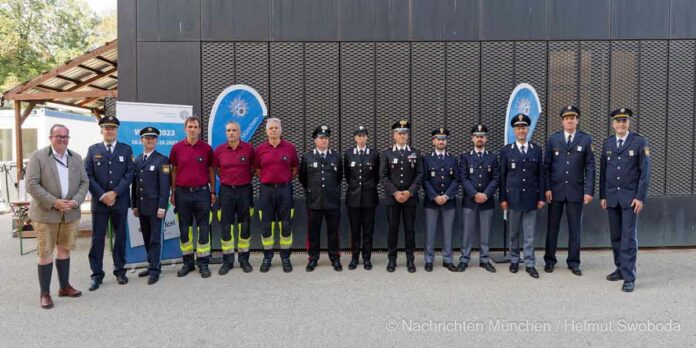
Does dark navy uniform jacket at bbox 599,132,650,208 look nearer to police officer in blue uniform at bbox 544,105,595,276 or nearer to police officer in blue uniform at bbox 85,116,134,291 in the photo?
police officer in blue uniform at bbox 544,105,595,276

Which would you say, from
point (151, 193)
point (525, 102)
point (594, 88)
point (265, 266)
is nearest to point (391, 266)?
point (265, 266)

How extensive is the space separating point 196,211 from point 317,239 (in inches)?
60.3

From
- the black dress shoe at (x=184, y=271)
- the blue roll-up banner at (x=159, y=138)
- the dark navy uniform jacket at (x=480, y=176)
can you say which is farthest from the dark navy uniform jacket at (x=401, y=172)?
the blue roll-up banner at (x=159, y=138)

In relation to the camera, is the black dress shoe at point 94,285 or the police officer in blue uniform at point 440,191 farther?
the police officer in blue uniform at point 440,191

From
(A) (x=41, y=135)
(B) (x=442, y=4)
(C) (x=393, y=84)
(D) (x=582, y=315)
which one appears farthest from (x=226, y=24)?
(A) (x=41, y=135)

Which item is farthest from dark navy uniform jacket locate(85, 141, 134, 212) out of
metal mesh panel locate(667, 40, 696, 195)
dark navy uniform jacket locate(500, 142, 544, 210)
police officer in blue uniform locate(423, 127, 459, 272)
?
metal mesh panel locate(667, 40, 696, 195)

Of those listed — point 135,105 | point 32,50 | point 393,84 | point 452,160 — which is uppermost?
point 32,50

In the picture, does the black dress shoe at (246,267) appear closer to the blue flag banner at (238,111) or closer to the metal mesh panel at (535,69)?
the blue flag banner at (238,111)

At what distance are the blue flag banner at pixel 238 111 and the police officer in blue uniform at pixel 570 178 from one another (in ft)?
13.3

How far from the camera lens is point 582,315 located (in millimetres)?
3834

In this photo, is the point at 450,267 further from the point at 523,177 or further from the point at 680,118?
the point at 680,118

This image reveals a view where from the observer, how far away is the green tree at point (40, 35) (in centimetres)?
2027

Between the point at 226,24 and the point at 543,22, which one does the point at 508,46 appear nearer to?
the point at 543,22

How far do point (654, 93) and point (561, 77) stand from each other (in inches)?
58.5
